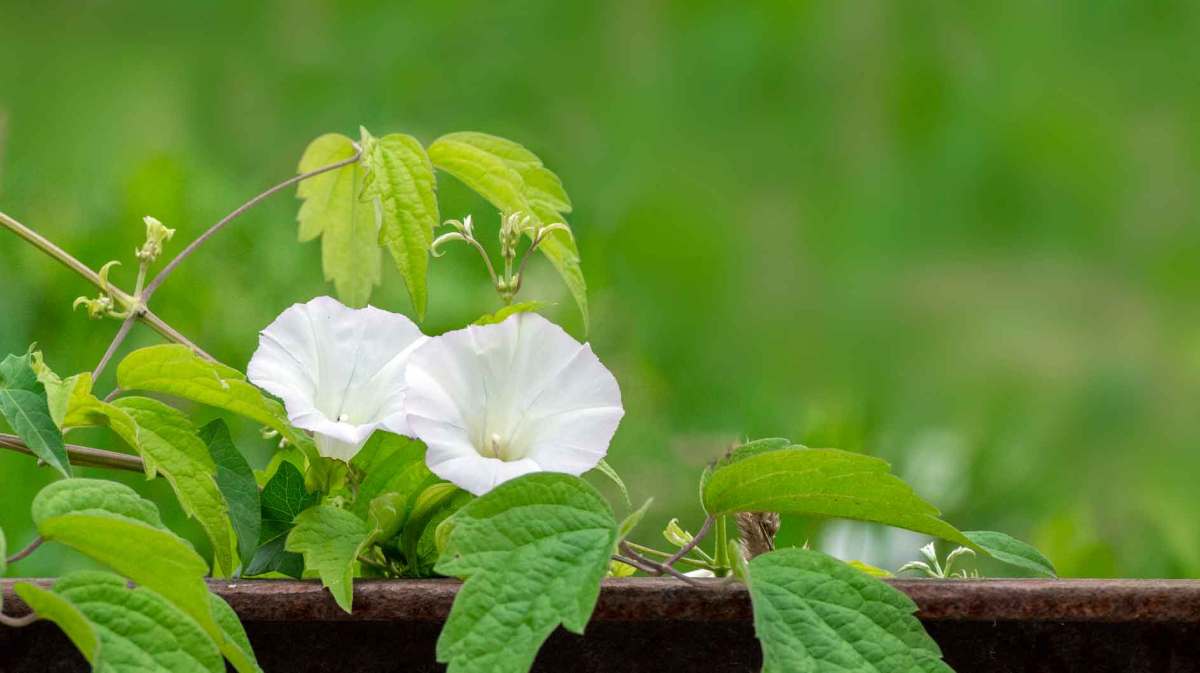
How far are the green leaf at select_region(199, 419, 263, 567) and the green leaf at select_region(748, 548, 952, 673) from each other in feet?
0.44

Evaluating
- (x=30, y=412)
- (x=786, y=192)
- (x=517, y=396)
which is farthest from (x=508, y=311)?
(x=786, y=192)

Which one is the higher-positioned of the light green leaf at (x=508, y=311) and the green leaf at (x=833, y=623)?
the light green leaf at (x=508, y=311)

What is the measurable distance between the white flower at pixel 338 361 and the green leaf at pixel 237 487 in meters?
0.02

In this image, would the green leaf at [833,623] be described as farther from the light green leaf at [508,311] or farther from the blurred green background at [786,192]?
the blurred green background at [786,192]

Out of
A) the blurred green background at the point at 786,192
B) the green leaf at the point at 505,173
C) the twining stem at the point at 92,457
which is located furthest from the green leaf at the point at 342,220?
the blurred green background at the point at 786,192

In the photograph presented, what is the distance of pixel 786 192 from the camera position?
150 centimetres

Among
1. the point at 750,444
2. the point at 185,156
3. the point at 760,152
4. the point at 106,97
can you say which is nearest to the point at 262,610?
the point at 750,444

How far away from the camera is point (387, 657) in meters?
0.33

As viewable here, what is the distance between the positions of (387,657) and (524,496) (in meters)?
0.05

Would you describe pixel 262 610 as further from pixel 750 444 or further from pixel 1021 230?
pixel 1021 230

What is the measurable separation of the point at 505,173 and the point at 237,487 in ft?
0.51

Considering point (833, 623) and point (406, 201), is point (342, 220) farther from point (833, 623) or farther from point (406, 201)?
point (833, 623)

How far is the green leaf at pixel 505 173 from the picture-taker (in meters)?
0.47

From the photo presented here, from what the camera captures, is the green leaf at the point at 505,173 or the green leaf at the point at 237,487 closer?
the green leaf at the point at 237,487
